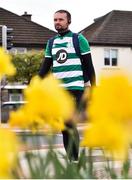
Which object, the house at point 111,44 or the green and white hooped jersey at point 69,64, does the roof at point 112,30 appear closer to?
the house at point 111,44

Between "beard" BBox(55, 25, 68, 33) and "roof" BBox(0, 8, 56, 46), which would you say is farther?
"roof" BBox(0, 8, 56, 46)

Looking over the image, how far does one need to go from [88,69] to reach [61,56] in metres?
0.27

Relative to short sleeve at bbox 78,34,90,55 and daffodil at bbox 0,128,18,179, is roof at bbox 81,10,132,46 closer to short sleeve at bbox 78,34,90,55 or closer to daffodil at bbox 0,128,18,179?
short sleeve at bbox 78,34,90,55

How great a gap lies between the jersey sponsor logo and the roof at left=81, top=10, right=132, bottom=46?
39.1 meters

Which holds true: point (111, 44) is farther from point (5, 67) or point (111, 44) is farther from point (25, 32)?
point (5, 67)

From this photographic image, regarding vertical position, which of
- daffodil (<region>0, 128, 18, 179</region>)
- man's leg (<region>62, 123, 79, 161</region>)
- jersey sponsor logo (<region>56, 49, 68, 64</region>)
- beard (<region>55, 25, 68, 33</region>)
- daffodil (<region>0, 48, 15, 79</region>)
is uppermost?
beard (<region>55, 25, 68, 33</region>)

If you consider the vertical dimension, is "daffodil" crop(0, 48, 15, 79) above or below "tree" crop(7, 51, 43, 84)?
above

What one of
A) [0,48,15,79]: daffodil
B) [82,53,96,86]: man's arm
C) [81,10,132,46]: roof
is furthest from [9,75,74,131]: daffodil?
[81,10,132,46]: roof

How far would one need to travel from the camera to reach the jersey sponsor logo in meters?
5.62

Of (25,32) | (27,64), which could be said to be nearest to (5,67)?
(27,64)

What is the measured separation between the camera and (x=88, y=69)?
5.61m

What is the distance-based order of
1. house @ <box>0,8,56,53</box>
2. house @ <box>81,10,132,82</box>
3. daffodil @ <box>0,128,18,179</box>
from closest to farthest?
daffodil @ <box>0,128,18,179</box> → house @ <box>81,10,132,82</box> → house @ <box>0,8,56,53</box>

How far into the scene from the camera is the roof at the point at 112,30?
45.7 m

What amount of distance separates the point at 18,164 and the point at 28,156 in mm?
124
